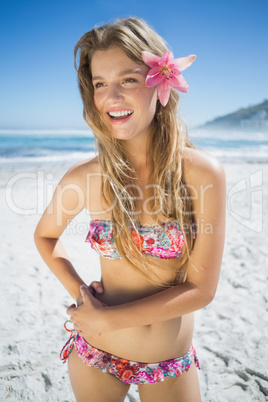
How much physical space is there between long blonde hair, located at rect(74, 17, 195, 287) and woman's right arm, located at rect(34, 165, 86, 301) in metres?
0.14

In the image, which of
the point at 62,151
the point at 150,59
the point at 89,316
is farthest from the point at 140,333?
the point at 62,151

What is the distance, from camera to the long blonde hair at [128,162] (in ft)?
4.87

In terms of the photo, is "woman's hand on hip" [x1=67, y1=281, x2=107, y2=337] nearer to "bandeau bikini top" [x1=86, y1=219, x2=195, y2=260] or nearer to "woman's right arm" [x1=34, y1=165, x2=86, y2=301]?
"woman's right arm" [x1=34, y1=165, x2=86, y2=301]

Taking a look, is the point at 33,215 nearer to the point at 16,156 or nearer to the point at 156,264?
the point at 156,264

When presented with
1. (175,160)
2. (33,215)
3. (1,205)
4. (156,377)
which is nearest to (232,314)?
(156,377)

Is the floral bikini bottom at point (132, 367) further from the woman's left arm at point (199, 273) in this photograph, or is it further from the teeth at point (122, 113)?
the teeth at point (122, 113)

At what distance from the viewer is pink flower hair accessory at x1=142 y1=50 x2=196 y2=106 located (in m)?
1.45

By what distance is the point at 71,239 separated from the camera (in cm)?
541

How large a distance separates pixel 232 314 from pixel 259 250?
1685 mm

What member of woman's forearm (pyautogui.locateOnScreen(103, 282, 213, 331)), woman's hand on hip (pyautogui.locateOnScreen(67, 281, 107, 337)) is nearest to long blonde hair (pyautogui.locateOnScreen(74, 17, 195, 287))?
woman's forearm (pyautogui.locateOnScreen(103, 282, 213, 331))

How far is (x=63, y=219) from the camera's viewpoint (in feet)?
5.53

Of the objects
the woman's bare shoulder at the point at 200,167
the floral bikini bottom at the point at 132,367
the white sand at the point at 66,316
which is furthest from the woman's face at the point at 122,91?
the white sand at the point at 66,316

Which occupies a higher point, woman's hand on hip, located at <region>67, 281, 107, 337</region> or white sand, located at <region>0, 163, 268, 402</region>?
woman's hand on hip, located at <region>67, 281, 107, 337</region>

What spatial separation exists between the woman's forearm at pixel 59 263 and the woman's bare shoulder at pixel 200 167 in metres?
0.72
